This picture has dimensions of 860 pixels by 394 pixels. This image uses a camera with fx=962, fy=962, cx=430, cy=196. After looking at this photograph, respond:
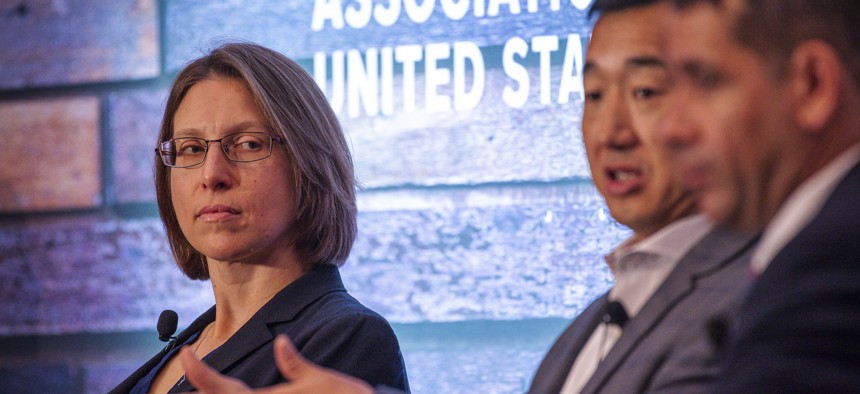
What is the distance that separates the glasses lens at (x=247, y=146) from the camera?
179 centimetres

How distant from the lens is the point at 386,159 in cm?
246

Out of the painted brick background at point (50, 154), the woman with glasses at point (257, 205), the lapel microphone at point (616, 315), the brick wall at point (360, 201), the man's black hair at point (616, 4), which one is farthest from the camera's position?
the painted brick background at point (50, 154)

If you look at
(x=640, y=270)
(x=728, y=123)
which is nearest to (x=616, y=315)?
(x=640, y=270)

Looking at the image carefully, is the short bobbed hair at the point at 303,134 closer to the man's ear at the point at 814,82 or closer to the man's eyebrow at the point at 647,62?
the man's eyebrow at the point at 647,62

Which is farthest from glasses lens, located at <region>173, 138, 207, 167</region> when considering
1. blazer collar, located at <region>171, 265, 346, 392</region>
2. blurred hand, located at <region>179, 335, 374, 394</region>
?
blurred hand, located at <region>179, 335, 374, 394</region>

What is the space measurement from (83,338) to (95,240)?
0.92 feet

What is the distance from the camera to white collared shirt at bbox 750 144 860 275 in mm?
706

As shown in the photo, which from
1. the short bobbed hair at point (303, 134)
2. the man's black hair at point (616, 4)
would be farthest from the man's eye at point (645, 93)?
the short bobbed hair at point (303, 134)

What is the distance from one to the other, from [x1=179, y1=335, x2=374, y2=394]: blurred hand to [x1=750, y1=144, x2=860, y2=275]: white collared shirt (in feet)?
1.42

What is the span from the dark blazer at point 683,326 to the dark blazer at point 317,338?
0.67 meters

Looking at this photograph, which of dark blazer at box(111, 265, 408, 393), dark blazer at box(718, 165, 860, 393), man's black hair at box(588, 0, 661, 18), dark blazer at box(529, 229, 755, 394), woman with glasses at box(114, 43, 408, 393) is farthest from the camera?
woman with glasses at box(114, 43, 408, 393)

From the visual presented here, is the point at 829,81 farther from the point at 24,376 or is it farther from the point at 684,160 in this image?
the point at 24,376

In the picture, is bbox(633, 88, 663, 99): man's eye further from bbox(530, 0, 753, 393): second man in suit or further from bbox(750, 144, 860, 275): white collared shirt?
bbox(750, 144, 860, 275): white collared shirt

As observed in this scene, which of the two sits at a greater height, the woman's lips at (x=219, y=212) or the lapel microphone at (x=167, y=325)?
the woman's lips at (x=219, y=212)
